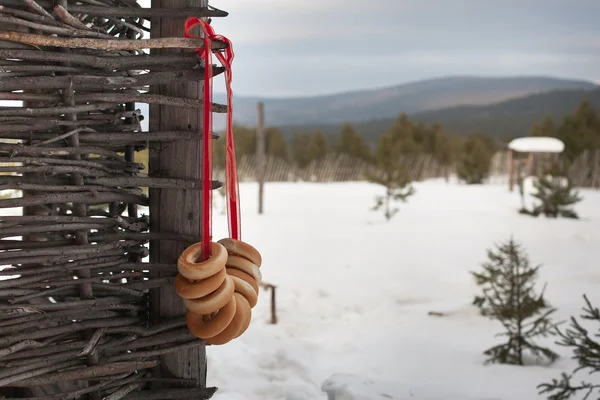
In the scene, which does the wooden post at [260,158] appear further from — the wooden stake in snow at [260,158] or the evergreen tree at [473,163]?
the evergreen tree at [473,163]

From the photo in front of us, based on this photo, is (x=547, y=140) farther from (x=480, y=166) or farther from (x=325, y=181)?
(x=325, y=181)

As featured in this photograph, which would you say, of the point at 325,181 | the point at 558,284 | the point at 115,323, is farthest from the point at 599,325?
the point at 325,181

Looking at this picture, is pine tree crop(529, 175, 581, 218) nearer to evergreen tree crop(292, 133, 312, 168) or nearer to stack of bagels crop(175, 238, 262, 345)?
evergreen tree crop(292, 133, 312, 168)

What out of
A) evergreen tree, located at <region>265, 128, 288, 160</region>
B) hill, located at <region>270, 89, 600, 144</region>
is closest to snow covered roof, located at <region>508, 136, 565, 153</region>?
evergreen tree, located at <region>265, 128, 288, 160</region>

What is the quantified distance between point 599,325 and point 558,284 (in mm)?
1115

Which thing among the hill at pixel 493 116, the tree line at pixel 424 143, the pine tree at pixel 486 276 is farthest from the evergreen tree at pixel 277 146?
the pine tree at pixel 486 276

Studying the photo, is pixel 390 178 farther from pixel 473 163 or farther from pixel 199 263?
pixel 199 263

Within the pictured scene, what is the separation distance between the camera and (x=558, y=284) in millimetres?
5055

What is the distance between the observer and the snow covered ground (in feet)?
8.95

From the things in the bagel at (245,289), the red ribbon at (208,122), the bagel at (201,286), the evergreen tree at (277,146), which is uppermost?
the red ribbon at (208,122)

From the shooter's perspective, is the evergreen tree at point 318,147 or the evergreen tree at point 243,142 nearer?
the evergreen tree at point 243,142

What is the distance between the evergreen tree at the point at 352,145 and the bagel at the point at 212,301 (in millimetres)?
13055

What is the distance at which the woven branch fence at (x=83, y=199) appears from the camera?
51.3 inches

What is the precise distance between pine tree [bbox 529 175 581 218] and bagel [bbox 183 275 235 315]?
6976mm
